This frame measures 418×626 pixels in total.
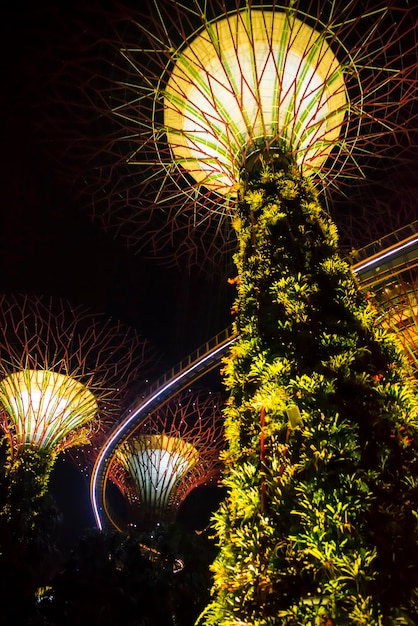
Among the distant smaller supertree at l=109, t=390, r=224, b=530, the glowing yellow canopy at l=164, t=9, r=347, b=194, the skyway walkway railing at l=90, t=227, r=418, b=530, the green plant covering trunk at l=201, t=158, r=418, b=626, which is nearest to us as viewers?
the green plant covering trunk at l=201, t=158, r=418, b=626

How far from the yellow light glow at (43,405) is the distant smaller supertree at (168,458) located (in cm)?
405

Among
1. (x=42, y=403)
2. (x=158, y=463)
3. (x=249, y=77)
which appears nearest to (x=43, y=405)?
(x=42, y=403)

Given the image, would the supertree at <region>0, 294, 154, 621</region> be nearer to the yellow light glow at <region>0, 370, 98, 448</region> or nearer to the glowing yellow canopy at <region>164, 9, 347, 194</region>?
the yellow light glow at <region>0, 370, 98, 448</region>

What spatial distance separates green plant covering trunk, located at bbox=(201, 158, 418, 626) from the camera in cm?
276

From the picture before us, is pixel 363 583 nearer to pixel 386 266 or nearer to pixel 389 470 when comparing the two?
pixel 389 470

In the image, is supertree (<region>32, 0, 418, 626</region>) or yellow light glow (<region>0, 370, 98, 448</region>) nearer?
supertree (<region>32, 0, 418, 626</region>)

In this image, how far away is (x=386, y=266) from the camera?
10781 mm

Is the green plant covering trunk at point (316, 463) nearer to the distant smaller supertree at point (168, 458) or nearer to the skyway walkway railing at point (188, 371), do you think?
the skyway walkway railing at point (188, 371)

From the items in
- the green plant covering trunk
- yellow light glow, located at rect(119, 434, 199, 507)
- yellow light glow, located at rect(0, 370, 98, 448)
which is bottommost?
the green plant covering trunk

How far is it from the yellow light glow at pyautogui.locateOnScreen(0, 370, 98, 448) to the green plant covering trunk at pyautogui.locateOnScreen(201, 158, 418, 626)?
506 inches

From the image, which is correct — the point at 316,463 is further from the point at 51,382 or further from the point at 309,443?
the point at 51,382

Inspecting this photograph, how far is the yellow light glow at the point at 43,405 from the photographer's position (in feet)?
52.3

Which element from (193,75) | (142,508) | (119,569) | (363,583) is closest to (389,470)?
(363,583)

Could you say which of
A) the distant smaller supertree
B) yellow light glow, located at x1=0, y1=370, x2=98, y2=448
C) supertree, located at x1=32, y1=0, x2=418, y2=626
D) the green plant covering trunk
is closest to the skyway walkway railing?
the distant smaller supertree
